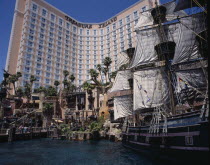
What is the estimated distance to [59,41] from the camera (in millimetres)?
89000

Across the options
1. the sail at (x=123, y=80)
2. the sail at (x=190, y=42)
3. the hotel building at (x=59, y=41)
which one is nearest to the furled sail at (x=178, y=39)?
the sail at (x=190, y=42)

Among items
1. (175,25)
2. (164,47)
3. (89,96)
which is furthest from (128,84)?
(89,96)

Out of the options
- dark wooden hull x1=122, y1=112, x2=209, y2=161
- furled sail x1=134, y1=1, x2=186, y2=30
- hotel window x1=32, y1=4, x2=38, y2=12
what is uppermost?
hotel window x1=32, y1=4, x2=38, y2=12

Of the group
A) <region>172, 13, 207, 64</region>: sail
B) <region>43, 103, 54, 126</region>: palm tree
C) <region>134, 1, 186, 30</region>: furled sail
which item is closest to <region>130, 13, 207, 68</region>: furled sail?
<region>172, 13, 207, 64</region>: sail

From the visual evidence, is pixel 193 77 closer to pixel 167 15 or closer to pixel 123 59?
pixel 167 15

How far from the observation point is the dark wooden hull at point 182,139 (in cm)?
1365

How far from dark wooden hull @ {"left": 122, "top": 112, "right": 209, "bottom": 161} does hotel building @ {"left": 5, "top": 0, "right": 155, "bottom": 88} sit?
Result: 57271 millimetres

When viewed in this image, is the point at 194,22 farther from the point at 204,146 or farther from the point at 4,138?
the point at 4,138

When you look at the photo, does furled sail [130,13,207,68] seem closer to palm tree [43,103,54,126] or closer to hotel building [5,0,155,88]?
palm tree [43,103,54,126]

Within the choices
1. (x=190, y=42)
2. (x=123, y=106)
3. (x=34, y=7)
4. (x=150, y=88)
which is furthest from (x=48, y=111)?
(x=34, y=7)

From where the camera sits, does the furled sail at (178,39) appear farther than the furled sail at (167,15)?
No

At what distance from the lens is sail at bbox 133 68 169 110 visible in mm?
27078

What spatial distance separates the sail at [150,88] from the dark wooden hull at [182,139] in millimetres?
7064

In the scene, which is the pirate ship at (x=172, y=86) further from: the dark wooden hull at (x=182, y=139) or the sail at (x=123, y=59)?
the sail at (x=123, y=59)
